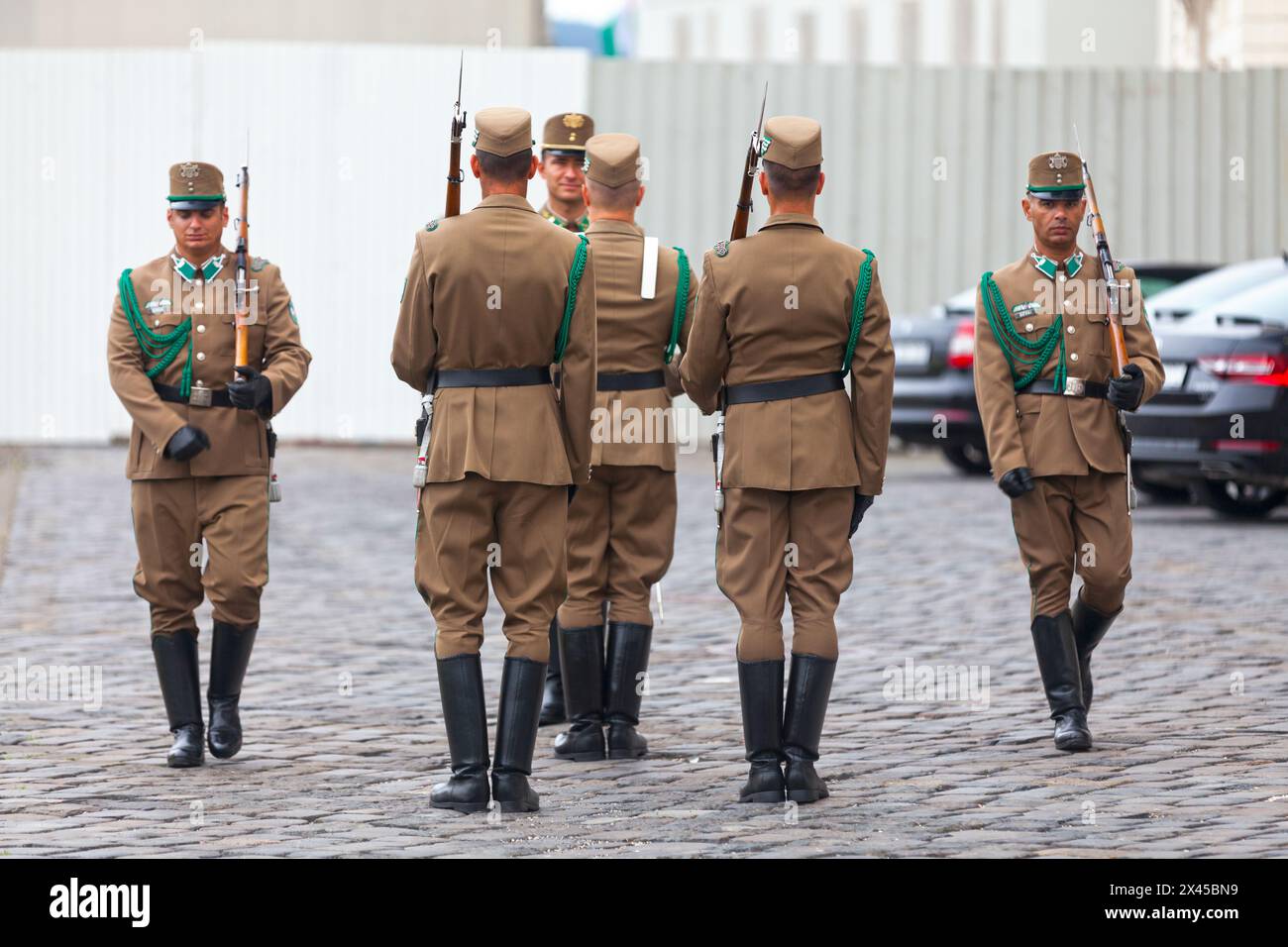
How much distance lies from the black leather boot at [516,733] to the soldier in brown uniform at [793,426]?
0.59m

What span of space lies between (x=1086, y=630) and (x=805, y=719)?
1.53 metres

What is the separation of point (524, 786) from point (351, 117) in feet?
50.3

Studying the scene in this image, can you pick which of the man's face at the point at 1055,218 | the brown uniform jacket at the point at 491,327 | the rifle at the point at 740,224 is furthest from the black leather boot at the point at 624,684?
the man's face at the point at 1055,218

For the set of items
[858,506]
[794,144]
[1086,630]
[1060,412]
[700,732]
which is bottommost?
[700,732]

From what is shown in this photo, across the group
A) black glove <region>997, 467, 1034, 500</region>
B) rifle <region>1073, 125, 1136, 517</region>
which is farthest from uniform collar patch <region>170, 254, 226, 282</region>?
rifle <region>1073, 125, 1136, 517</region>

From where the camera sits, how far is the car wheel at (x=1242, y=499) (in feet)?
47.9

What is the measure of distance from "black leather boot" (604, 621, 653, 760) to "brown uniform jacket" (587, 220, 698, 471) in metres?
0.55

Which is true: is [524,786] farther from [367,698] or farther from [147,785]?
[367,698]

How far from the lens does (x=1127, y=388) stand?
734cm

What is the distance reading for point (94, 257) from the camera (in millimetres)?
21000

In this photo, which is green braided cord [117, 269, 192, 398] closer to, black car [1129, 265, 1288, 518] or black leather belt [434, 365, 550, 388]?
black leather belt [434, 365, 550, 388]

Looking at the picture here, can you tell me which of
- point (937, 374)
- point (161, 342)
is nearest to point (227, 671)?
point (161, 342)

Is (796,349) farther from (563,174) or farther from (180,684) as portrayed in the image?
(180,684)
